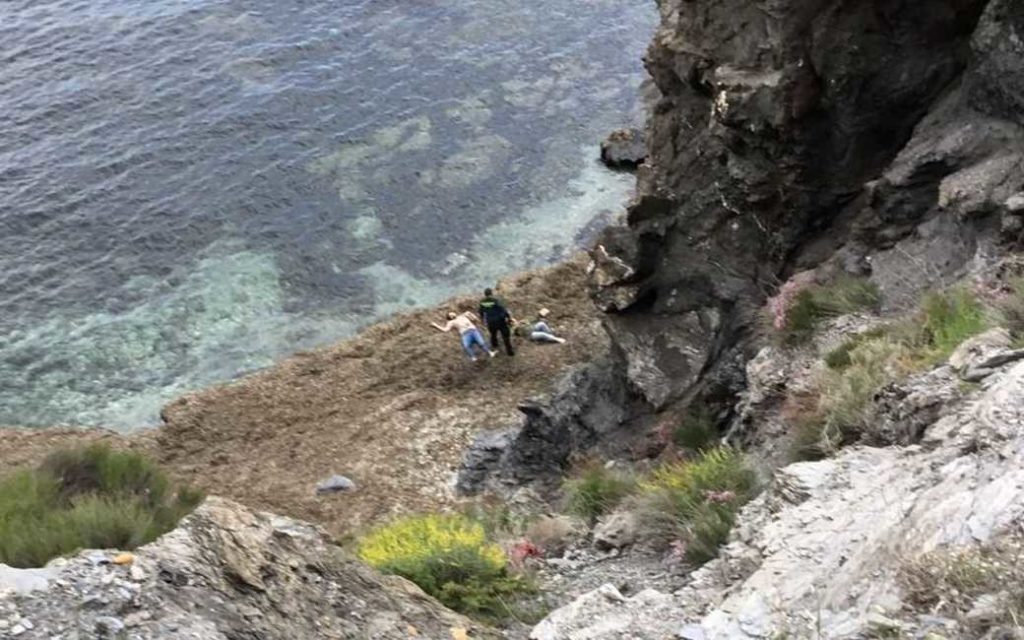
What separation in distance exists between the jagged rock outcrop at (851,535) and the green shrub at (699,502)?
0.63m

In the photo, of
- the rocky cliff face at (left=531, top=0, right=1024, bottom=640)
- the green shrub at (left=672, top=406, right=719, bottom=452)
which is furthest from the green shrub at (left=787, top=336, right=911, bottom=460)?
the green shrub at (left=672, top=406, right=719, bottom=452)

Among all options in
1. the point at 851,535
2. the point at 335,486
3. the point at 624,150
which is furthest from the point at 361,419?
the point at 851,535

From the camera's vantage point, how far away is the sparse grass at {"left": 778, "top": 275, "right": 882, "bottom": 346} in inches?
534

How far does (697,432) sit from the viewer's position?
16172mm

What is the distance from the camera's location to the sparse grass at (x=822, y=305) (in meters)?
13.6

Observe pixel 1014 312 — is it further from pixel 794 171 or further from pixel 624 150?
pixel 624 150

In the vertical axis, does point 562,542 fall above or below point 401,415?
above

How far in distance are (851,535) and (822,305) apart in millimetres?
6970

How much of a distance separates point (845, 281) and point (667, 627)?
7.78 meters

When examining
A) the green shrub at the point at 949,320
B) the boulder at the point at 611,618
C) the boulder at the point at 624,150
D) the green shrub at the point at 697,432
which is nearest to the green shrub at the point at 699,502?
the boulder at the point at 611,618

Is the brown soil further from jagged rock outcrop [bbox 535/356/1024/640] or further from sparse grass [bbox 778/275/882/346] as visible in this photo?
jagged rock outcrop [bbox 535/356/1024/640]

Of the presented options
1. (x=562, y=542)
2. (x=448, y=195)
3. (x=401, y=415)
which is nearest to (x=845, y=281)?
(x=562, y=542)

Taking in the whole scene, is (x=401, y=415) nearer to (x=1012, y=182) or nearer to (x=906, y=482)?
(x=1012, y=182)

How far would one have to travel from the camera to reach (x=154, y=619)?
6984 millimetres
